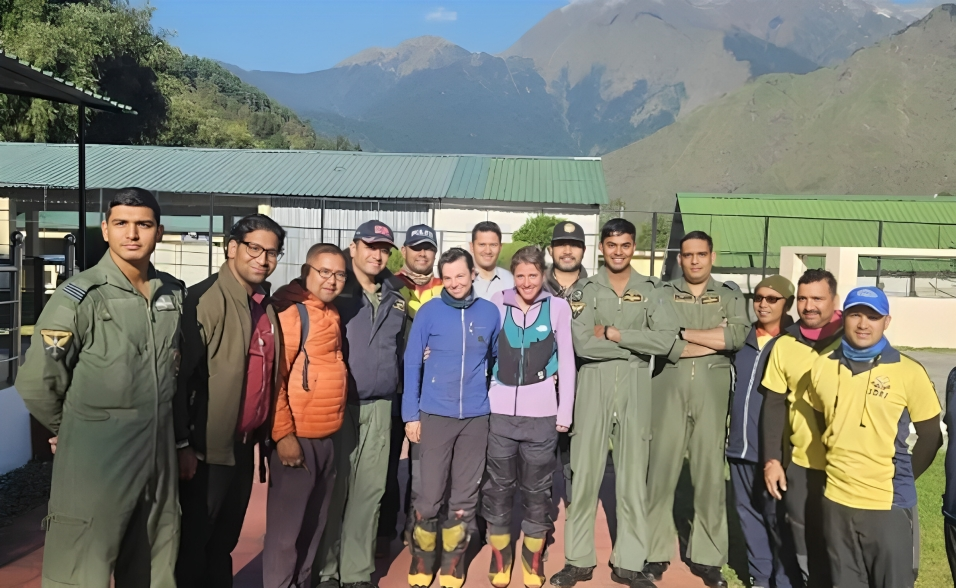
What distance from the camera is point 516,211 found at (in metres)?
22.4

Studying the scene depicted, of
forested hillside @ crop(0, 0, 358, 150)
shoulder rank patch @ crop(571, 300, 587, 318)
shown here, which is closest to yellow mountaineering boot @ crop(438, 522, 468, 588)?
shoulder rank patch @ crop(571, 300, 587, 318)

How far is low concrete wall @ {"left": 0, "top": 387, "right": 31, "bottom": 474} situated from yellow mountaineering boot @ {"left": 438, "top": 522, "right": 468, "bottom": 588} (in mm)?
3688

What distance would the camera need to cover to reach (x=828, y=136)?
96.9 meters

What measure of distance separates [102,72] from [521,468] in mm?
31768

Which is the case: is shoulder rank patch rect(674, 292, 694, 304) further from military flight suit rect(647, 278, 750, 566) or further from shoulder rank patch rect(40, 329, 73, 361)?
shoulder rank patch rect(40, 329, 73, 361)

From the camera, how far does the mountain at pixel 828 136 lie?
270 ft

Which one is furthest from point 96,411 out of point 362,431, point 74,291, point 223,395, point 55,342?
point 362,431

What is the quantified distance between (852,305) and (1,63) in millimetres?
5833

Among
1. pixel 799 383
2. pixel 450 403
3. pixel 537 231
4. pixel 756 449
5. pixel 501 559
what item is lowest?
pixel 501 559

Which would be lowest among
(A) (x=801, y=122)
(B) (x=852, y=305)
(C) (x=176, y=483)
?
(C) (x=176, y=483)

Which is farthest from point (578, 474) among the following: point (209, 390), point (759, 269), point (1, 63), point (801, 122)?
point (801, 122)

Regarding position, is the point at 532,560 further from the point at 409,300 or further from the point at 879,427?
the point at 879,427

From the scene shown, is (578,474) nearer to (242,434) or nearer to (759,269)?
(242,434)

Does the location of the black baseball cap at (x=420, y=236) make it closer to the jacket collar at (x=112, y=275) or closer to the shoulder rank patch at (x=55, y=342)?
the jacket collar at (x=112, y=275)
